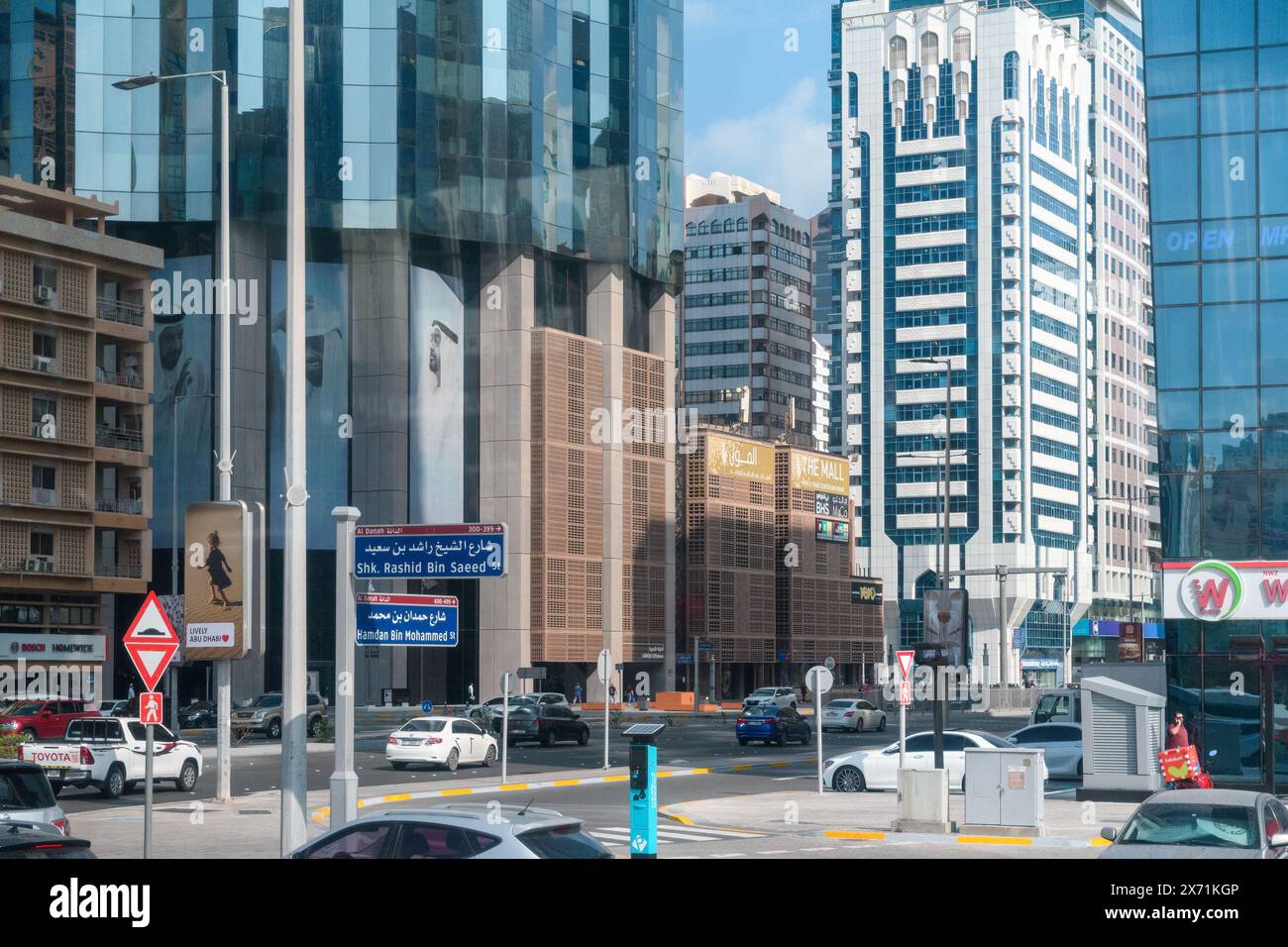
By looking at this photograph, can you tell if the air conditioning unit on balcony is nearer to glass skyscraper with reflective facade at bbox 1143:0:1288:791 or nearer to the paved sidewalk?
the paved sidewalk

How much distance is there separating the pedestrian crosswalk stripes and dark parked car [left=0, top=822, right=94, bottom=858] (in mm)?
11179

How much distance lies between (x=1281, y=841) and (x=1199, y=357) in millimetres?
22097

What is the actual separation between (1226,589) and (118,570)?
50218 mm

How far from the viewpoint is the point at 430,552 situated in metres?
17.4

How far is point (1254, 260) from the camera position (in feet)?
116

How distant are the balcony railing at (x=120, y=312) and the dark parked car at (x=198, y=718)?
16.9 metres

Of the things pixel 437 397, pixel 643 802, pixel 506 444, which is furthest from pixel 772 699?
pixel 643 802

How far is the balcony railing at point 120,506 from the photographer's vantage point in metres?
69.8

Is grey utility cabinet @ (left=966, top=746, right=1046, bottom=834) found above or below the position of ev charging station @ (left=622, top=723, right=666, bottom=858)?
below

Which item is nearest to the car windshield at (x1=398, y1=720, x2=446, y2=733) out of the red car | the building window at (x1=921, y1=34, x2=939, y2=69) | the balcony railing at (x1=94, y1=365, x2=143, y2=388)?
the red car

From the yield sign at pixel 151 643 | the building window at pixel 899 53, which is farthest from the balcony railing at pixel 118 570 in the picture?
the building window at pixel 899 53

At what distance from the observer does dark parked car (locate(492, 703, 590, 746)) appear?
2156 inches

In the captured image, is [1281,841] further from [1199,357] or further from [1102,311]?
[1102,311]
